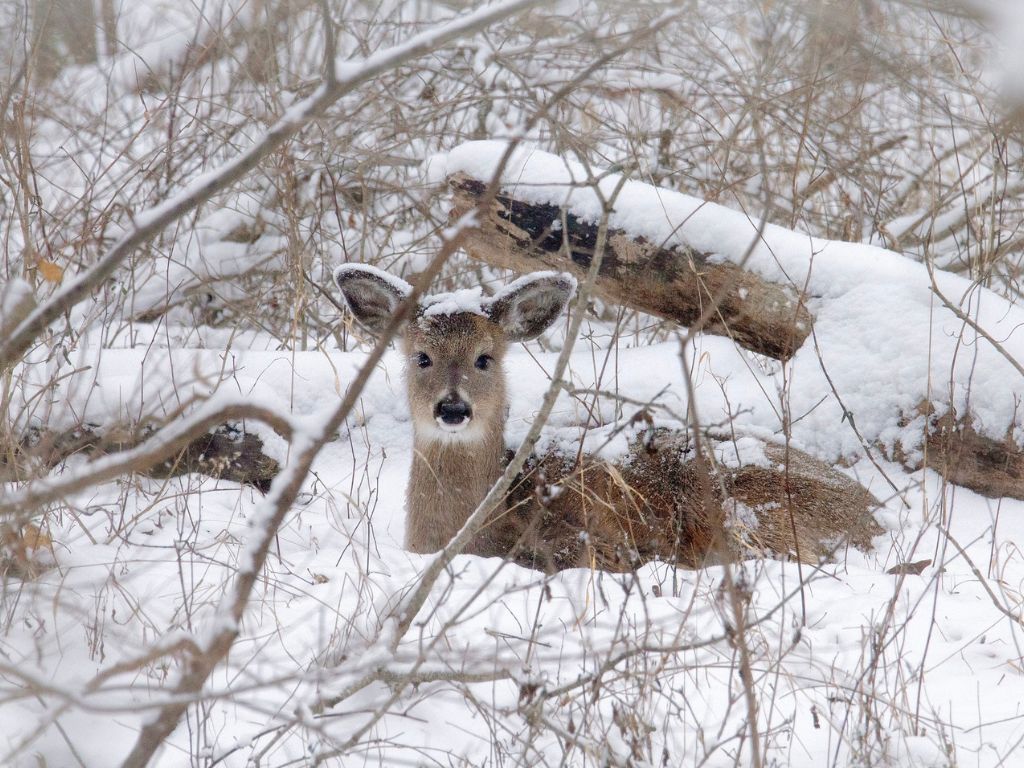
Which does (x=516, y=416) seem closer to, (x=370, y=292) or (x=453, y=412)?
(x=453, y=412)

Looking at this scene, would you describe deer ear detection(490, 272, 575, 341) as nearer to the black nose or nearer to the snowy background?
the snowy background

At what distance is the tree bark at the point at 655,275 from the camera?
5641 millimetres

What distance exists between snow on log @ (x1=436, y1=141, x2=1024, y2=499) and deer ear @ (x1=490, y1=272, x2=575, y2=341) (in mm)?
273

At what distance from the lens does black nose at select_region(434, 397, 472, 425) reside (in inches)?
213

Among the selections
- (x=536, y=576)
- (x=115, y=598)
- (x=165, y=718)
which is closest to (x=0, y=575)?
(x=115, y=598)

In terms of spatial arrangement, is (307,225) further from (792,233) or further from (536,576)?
(536,576)

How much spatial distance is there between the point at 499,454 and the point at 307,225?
340 cm

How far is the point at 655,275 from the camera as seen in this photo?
18.9 feet

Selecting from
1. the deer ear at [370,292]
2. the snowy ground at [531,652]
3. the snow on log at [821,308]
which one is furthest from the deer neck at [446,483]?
the snow on log at [821,308]

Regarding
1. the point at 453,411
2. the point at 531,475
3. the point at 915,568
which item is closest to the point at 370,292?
the point at 453,411

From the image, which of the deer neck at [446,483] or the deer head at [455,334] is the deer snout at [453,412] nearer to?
the deer head at [455,334]

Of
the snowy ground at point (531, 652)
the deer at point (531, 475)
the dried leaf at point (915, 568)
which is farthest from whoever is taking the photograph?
the deer at point (531, 475)

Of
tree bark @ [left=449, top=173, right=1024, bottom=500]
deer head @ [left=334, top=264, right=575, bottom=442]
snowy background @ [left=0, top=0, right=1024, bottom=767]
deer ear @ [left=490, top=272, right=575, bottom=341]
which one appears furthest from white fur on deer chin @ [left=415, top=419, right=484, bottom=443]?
tree bark @ [left=449, top=173, right=1024, bottom=500]

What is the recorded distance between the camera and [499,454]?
19.0 feet
